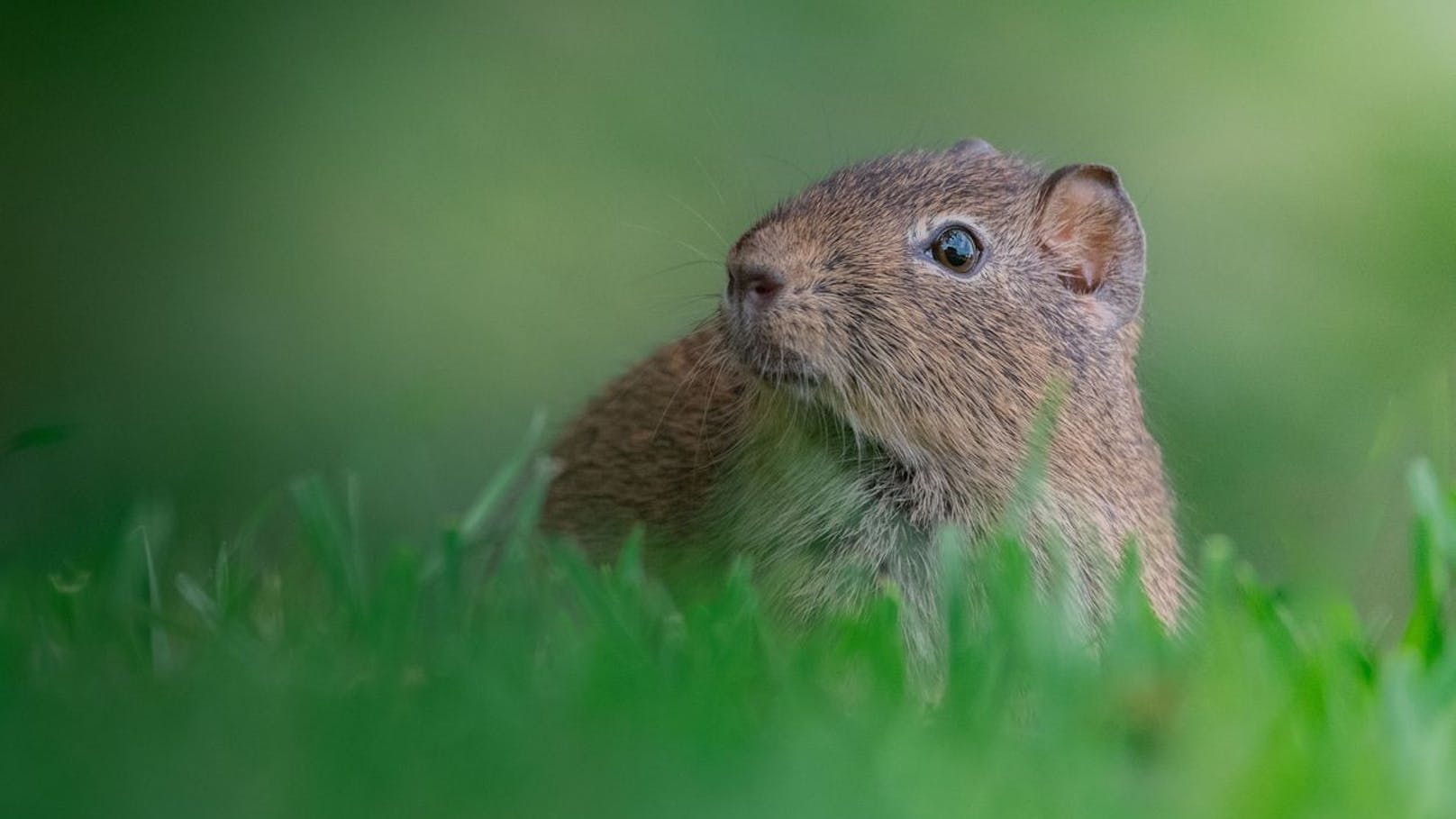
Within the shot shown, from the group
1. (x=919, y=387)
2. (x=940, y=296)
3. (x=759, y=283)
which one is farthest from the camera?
(x=940, y=296)

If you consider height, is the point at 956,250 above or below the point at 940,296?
above

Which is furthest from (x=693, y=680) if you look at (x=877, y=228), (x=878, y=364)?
(x=877, y=228)

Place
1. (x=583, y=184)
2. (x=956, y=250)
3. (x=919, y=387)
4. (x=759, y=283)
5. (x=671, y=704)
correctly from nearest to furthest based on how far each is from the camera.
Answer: (x=671, y=704) < (x=759, y=283) < (x=919, y=387) < (x=956, y=250) < (x=583, y=184)

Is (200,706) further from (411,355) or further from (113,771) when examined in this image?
(411,355)

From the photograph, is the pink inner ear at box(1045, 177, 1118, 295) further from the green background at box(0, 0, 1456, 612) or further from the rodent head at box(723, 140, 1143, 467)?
the green background at box(0, 0, 1456, 612)

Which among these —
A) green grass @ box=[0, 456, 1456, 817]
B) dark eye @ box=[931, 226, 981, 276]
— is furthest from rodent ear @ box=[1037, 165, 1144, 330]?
green grass @ box=[0, 456, 1456, 817]

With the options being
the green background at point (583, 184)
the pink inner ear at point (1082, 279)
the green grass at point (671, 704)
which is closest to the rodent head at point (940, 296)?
the pink inner ear at point (1082, 279)

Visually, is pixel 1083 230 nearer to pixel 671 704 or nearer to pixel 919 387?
pixel 919 387

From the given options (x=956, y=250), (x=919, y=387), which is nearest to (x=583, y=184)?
(x=956, y=250)
